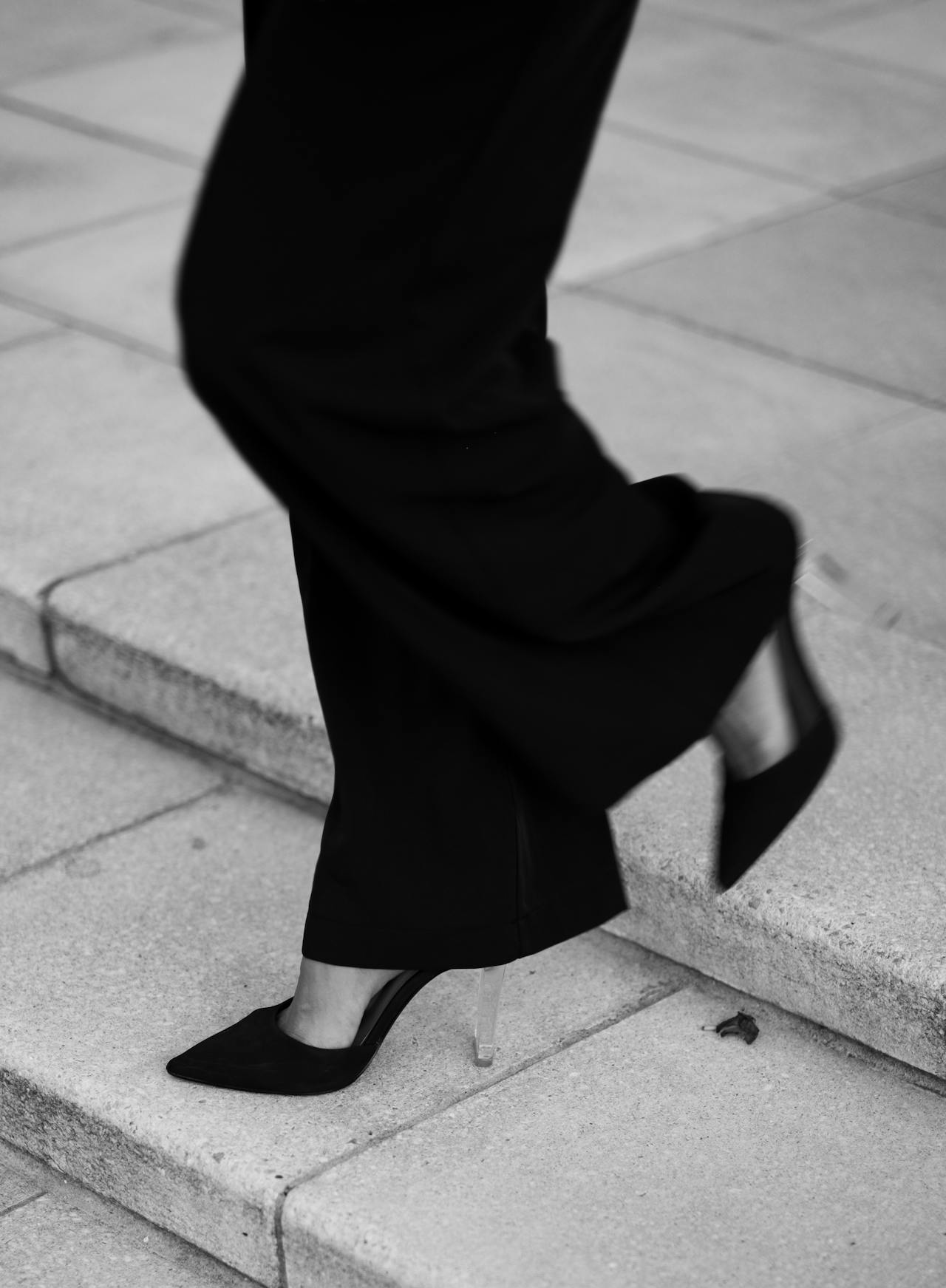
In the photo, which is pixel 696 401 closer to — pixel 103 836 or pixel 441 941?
pixel 103 836

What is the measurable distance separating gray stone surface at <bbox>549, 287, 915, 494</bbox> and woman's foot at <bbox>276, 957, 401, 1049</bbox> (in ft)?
5.27

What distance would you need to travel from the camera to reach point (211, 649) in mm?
2959

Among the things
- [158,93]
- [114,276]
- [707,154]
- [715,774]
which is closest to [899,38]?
[707,154]

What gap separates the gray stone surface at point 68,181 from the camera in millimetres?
4922

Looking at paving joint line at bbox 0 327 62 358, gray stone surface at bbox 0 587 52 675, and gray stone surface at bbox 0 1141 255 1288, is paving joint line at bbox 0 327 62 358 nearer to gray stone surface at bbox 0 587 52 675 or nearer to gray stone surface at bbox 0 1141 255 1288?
gray stone surface at bbox 0 587 52 675

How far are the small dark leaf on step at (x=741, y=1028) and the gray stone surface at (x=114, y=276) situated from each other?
232 centimetres

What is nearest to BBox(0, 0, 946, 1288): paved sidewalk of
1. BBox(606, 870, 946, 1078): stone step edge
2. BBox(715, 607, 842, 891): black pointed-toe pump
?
BBox(606, 870, 946, 1078): stone step edge

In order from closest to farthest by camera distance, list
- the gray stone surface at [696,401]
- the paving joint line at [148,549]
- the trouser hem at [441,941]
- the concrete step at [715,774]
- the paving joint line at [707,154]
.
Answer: the trouser hem at [441,941] < the concrete step at [715,774] < the paving joint line at [148,549] < the gray stone surface at [696,401] < the paving joint line at [707,154]

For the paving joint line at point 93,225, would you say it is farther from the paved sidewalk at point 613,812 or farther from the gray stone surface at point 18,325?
the gray stone surface at point 18,325

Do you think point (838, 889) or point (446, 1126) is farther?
point (838, 889)

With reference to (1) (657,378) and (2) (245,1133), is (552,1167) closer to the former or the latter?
(2) (245,1133)

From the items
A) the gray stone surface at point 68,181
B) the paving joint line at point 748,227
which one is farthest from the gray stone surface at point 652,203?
the gray stone surface at point 68,181

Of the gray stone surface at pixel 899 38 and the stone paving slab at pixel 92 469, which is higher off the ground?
the stone paving slab at pixel 92 469

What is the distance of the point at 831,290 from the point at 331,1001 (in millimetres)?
2922
